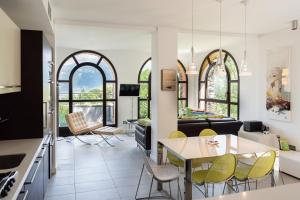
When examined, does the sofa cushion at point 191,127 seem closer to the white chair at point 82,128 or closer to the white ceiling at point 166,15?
the white ceiling at point 166,15

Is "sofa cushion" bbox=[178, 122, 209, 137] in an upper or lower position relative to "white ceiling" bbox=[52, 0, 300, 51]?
lower

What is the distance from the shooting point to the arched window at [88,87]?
8.06 m

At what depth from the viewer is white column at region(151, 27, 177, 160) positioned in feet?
16.3

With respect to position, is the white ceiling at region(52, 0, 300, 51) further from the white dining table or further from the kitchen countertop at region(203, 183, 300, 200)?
the kitchen countertop at region(203, 183, 300, 200)

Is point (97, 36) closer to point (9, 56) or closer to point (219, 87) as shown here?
point (9, 56)

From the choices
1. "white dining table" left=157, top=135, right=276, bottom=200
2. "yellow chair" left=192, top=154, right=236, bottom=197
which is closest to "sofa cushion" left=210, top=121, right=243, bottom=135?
"white dining table" left=157, top=135, right=276, bottom=200

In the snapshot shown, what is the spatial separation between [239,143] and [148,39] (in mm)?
3813

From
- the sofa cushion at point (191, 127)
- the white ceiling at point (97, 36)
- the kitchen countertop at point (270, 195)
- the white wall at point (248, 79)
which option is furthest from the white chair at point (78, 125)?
the kitchen countertop at point (270, 195)

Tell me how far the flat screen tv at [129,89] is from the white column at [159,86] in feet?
10.0

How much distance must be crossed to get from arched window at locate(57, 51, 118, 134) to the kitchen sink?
18.6 feet

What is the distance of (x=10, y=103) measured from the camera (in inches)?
122

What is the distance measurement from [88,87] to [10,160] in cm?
596

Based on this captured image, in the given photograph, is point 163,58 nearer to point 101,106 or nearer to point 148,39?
point 148,39

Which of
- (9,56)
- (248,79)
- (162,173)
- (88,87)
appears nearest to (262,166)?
(162,173)
